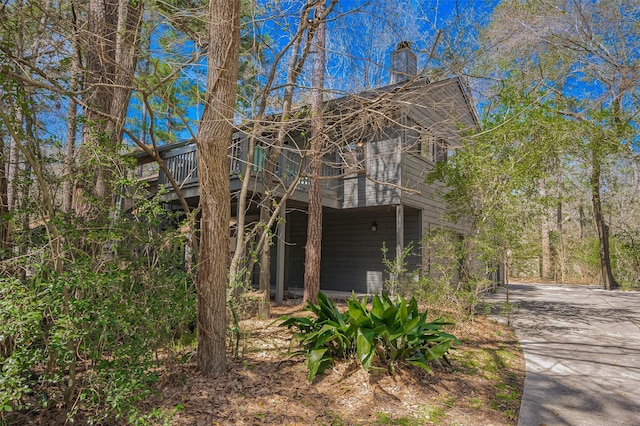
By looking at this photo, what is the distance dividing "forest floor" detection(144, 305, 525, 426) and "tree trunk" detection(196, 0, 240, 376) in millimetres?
360

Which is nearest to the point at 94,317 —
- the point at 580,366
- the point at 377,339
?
the point at 377,339

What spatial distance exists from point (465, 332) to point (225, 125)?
16.3 feet

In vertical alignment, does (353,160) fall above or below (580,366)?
above

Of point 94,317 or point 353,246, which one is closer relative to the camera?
point 94,317

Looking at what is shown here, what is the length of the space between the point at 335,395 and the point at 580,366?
10.7 ft

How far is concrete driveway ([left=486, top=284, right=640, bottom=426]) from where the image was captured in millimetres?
3416

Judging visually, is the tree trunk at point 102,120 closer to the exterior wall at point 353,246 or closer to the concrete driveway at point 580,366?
the concrete driveway at point 580,366

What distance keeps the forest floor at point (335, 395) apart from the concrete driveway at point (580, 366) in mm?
248

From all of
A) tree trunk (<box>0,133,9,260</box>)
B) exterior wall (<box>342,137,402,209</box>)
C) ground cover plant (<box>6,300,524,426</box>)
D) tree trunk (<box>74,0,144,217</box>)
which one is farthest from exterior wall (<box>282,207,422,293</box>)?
tree trunk (<box>0,133,9,260</box>)

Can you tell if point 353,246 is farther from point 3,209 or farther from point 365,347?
point 3,209

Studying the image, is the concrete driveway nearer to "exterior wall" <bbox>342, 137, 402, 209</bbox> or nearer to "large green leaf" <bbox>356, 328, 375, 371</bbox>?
"large green leaf" <bbox>356, 328, 375, 371</bbox>

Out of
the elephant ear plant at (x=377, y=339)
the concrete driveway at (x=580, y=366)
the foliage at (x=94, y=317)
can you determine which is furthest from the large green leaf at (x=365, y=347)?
the foliage at (x=94, y=317)

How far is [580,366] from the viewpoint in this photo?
188 inches

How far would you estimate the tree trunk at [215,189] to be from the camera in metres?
3.75
